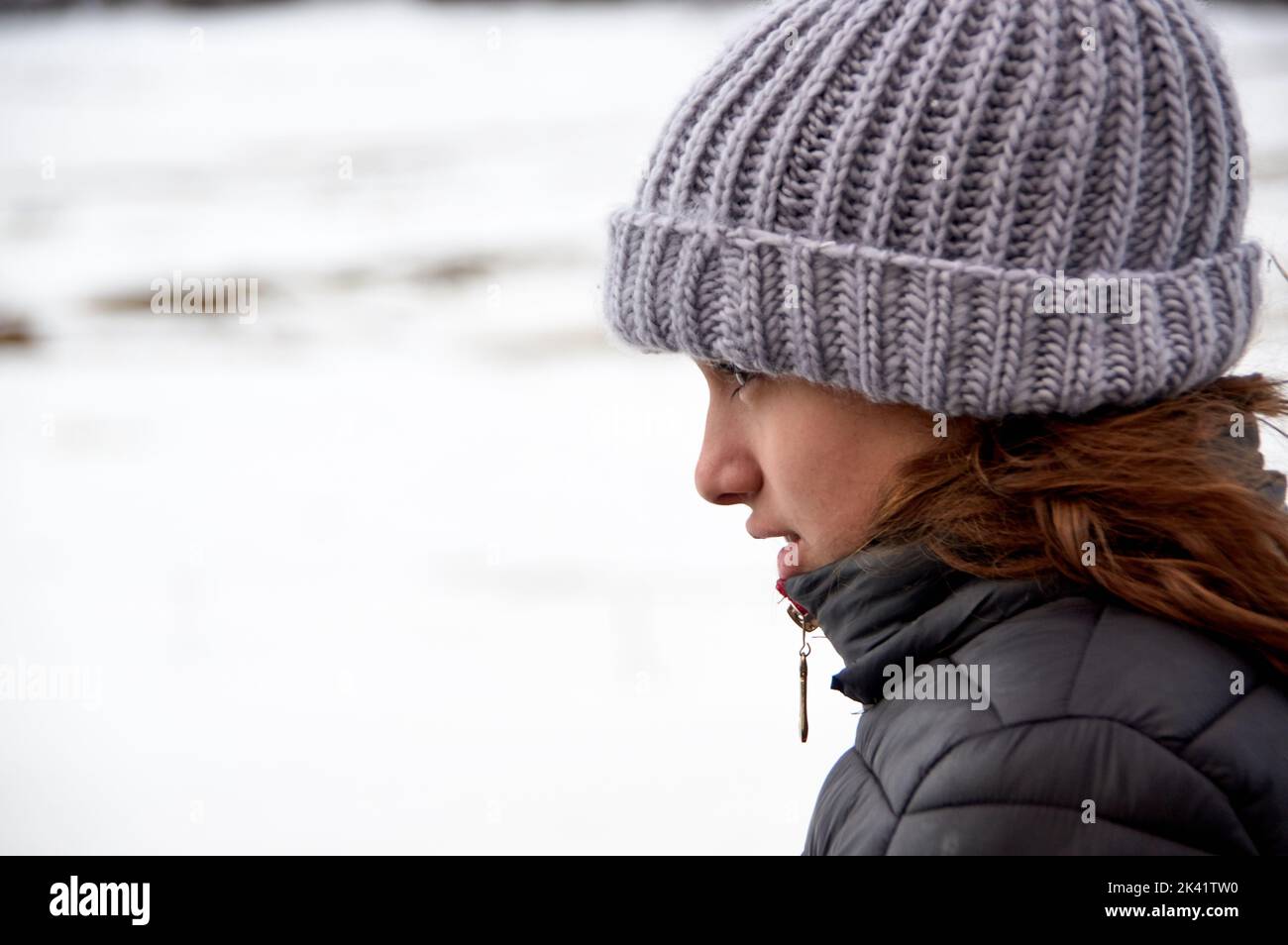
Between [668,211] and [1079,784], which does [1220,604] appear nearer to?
[1079,784]

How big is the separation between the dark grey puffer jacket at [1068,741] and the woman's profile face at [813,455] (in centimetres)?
11

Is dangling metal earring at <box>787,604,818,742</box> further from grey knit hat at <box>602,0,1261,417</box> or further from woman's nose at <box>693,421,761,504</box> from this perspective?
grey knit hat at <box>602,0,1261,417</box>

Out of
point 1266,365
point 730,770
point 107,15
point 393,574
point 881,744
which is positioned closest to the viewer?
point 881,744

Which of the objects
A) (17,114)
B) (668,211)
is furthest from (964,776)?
(17,114)

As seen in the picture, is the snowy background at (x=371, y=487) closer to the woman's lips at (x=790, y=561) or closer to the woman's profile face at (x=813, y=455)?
the woman's profile face at (x=813, y=455)

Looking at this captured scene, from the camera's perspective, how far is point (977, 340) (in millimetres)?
954

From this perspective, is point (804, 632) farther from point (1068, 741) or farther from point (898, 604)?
point (1068, 741)

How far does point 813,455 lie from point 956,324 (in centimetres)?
16

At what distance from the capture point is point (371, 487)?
152 inches

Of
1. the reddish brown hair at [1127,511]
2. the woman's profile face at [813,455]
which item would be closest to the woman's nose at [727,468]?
the woman's profile face at [813,455]

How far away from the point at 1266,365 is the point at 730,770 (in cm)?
146

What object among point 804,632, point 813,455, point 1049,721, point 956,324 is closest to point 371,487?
point 804,632

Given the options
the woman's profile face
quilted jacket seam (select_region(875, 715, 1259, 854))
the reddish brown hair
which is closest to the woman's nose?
the woman's profile face

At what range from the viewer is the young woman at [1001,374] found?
2.83ft
